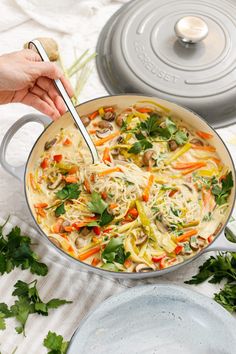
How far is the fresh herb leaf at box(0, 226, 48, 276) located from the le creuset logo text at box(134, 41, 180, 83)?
82 centimetres

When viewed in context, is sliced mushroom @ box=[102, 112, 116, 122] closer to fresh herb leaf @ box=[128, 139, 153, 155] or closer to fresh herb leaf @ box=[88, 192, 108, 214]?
fresh herb leaf @ box=[128, 139, 153, 155]

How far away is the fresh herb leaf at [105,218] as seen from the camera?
1729 millimetres

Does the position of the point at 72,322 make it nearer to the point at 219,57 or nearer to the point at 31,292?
the point at 31,292

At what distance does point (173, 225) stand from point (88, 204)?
0.87 feet

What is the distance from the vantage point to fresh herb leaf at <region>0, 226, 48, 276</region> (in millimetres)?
1760

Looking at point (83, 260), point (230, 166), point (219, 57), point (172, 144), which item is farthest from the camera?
point (219, 57)

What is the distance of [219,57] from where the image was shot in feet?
7.16

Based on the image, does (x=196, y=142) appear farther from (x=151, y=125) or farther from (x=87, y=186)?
(x=87, y=186)

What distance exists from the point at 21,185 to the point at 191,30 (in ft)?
2.80

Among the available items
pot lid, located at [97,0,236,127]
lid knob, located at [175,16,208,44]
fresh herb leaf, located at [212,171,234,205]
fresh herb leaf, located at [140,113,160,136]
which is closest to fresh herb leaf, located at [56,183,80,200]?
fresh herb leaf, located at [140,113,160,136]

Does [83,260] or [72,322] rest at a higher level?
[83,260]

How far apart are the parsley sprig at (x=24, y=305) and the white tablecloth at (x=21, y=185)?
2 cm

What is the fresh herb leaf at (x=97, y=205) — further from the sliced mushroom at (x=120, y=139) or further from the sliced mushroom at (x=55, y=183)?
the sliced mushroom at (x=120, y=139)

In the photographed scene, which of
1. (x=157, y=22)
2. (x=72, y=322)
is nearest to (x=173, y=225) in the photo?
(x=72, y=322)
